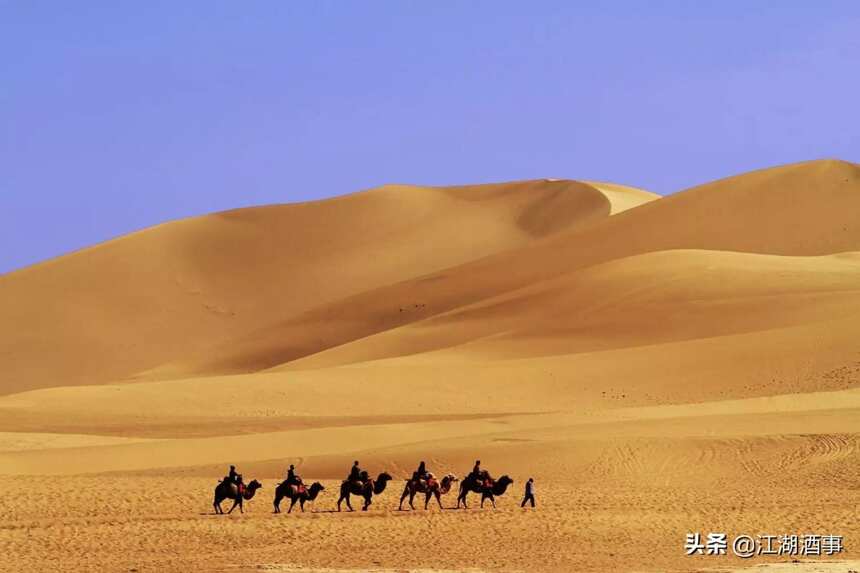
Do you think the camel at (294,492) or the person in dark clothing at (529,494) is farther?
the person in dark clothing at (529,494)

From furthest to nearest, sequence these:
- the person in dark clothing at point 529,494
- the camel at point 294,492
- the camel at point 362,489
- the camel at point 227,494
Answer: the person in dark clothing at point 529,494, the camel at point 362,489, the camel at point 294,492, the camel at point 227,494

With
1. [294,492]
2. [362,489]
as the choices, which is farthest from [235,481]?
[362,489]

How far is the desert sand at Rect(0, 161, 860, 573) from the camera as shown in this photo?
823 inches

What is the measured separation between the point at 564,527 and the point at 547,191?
85.3m

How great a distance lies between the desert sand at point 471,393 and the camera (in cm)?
2091

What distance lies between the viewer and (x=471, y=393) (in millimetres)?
41938

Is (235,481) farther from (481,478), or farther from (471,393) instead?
(471,393)

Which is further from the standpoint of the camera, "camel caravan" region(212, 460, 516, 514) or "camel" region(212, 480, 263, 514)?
"camel caravan" region(212, 460, 516, 514)

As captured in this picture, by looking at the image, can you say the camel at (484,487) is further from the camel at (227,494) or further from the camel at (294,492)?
the camel at (227,494)

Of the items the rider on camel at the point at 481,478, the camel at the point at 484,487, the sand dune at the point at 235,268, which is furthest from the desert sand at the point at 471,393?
the rider on camel at the point at 481,478

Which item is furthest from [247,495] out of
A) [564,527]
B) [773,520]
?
[773,520]

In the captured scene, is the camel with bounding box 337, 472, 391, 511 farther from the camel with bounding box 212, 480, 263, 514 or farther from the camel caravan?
the camel with bounding box 212, 480, 263, 514

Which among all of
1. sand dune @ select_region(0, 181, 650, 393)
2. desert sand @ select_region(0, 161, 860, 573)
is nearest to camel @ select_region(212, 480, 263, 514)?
desert sand @ select_region(0, 161, 860, 573)

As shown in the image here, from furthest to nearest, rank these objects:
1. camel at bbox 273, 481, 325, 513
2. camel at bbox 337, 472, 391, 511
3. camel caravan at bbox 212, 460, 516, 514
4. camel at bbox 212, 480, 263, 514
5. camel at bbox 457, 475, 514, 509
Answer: camel at bbox 457, 475, 514, 509 < camel at bbox 337, 472, 391, 511 < camel at bbox 273, 481, 325, 513 < camel caravan at bbox 212, 460, 516, 514 < camel at bbox 212, 480, 263, 514
